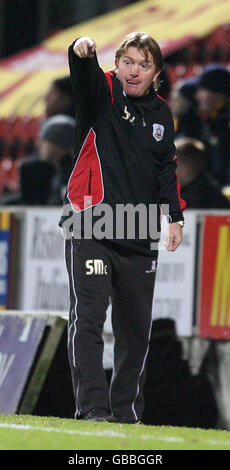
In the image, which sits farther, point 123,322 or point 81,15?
point 81,15

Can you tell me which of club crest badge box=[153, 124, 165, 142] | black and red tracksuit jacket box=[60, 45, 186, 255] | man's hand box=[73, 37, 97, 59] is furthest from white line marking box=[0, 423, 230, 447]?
man's hand box=[73, 37, 97, 59]

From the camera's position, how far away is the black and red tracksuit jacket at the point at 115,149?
6.09 metres

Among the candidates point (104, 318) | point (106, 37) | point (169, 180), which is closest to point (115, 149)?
point (169, 180)

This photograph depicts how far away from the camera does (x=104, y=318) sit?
6.14 meters

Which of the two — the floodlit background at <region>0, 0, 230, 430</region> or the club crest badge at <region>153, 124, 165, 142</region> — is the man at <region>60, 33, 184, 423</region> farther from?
the floodlit background at <region>0, 0, 230, 430</region>

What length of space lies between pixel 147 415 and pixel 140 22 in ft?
36.6

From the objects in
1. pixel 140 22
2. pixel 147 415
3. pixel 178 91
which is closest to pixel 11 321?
pixel 147 415

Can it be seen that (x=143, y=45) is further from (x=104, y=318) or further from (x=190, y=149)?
(x=190, y=149)

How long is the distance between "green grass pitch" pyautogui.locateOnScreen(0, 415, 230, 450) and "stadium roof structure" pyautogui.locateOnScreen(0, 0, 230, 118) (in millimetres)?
10856

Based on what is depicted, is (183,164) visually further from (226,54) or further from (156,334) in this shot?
(226,54)

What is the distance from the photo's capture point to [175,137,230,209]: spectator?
9.45 m

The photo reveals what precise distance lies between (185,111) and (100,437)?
597 cm

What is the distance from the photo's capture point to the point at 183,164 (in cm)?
953

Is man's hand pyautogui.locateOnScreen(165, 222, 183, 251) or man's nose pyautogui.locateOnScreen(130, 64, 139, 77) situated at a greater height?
man's nose pyautogui.locateOnScreen(130, 64, 139, 77)
